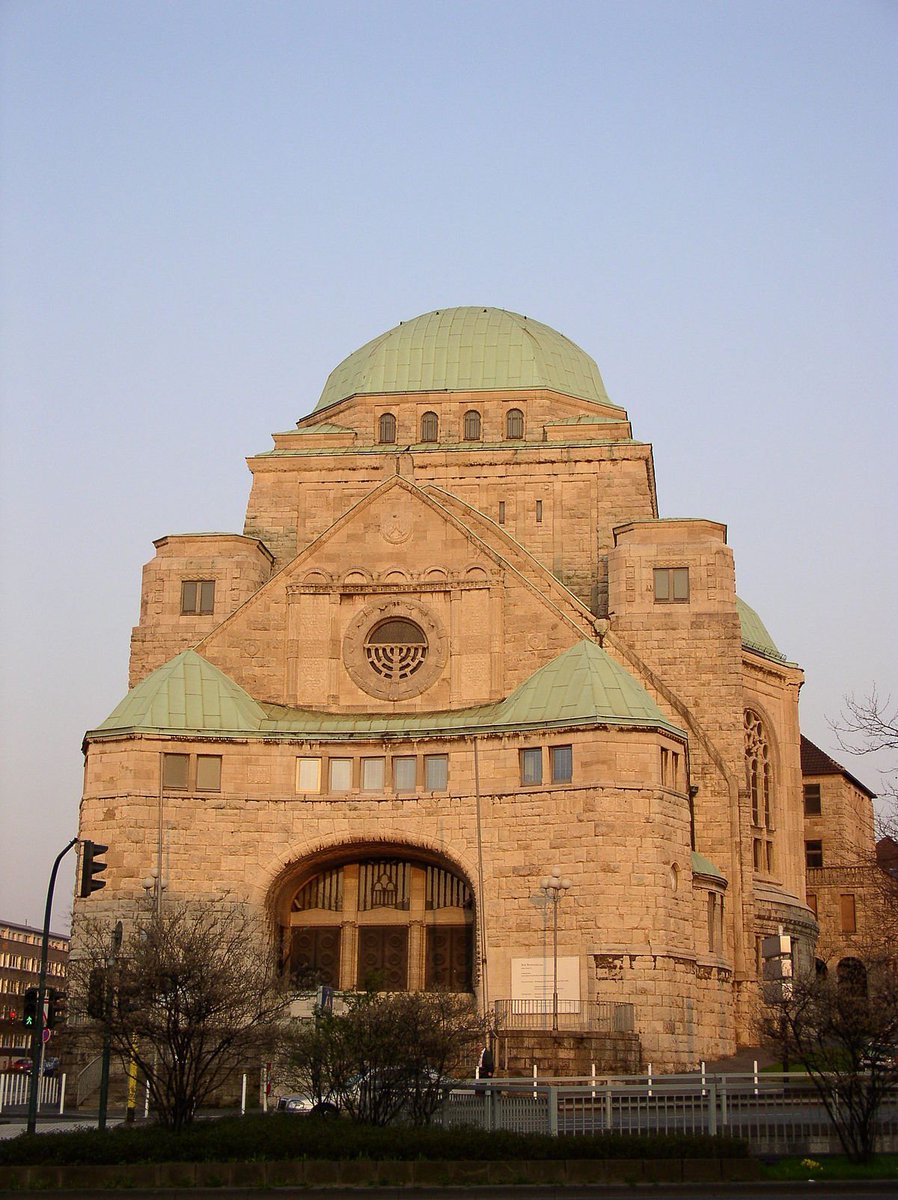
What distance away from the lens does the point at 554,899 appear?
145 ft

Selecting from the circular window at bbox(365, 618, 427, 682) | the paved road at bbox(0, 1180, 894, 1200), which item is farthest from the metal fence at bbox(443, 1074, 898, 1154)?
the circular window at bbox(365, 618, 427, 682)

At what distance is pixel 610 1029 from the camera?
1708 inches

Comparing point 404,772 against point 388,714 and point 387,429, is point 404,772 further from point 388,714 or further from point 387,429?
point 387,429

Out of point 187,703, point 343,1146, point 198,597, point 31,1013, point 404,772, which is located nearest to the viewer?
point 343,1146

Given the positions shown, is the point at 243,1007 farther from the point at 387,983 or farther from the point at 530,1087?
the point at 387,983

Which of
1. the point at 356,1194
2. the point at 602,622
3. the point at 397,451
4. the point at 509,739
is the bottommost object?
the point at 356,1194

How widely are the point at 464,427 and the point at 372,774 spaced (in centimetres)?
2018

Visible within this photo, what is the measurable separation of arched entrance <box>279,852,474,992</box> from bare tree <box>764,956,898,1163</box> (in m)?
19.8

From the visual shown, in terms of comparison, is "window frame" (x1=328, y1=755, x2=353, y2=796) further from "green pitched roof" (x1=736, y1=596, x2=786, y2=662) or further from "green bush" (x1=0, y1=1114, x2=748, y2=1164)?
"green bush" (x1=0, y1=1114, x2=748, y2=1164)

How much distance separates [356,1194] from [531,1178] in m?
2.53

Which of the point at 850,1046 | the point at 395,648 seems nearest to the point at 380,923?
the point at 395,648

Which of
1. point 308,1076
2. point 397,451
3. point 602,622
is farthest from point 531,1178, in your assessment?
Answer: point 397,451

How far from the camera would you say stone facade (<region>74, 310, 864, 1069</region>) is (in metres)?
45.6

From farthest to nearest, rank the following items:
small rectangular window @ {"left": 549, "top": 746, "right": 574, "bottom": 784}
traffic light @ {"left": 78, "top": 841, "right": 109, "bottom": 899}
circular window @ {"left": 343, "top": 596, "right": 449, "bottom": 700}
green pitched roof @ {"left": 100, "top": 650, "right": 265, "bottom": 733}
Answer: circular window @ {"left": 343, "top": 596, "right": 449, "bottom": 700}, green pitched roof @ {"left": 100, "top": 650, "right": 265, "bottom": 733}, small rectangular window @ {"left": 549, "top": 746, "right": 574, "bottom": 784}, traffic light @ {"left": 78, "top": 841, "right": 109, "bottom": 899}
